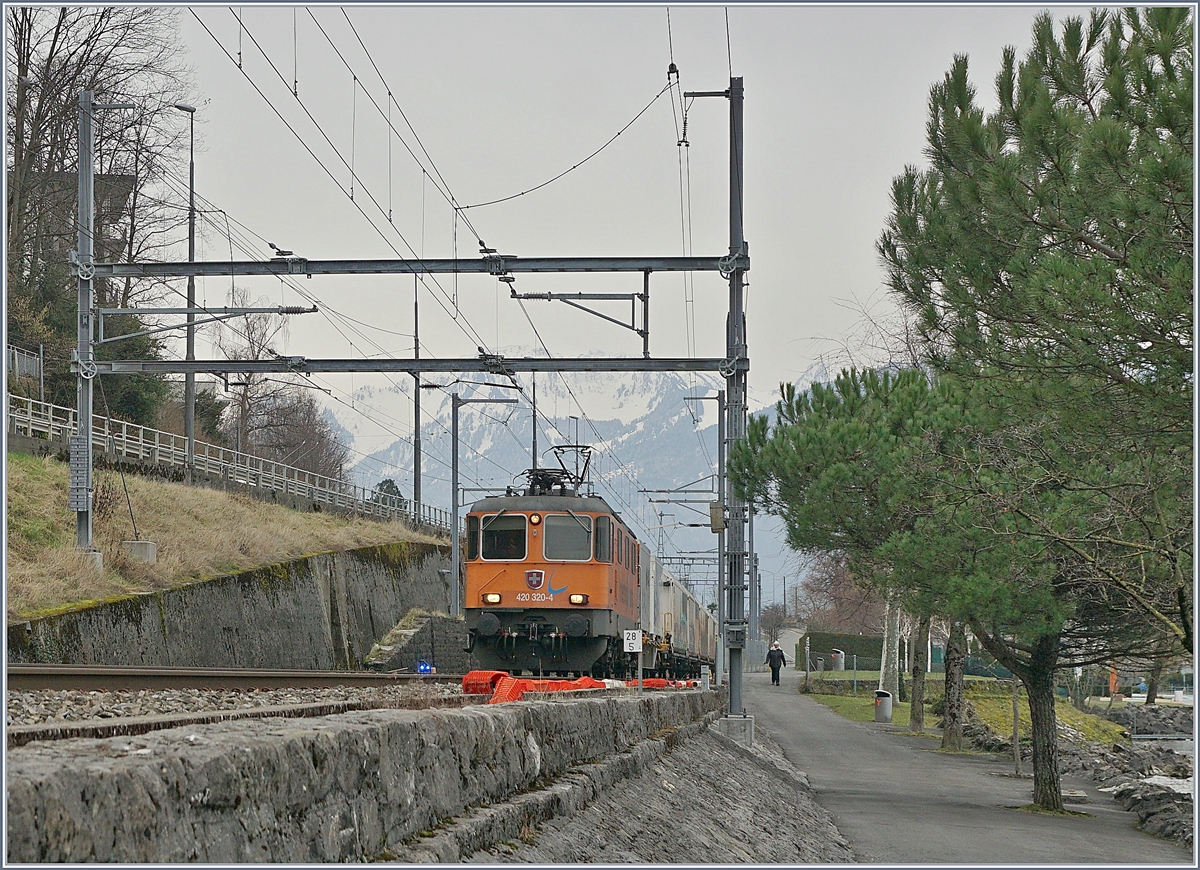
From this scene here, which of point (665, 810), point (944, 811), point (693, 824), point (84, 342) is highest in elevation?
point (84, 342)

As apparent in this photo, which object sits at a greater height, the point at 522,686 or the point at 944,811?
the point at 522,686

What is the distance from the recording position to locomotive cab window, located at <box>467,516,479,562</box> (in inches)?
865

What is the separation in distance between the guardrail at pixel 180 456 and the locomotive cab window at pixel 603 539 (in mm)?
11479

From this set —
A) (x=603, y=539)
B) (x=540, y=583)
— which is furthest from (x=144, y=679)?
(x=603, y=539)

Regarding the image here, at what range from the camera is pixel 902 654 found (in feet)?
283

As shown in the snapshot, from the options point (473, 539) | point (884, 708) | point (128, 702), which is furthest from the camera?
point (884, 708)

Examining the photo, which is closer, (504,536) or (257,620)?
(504,536)

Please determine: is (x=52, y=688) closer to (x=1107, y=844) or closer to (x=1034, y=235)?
(x=1034, y=235)

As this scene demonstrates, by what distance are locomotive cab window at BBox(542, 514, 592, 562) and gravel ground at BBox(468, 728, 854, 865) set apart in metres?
5.47

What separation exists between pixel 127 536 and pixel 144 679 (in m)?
13.2

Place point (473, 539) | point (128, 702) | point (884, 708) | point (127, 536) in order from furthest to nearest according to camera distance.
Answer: point (884, 708), point (127, 536), point (473, 539), point (128, 702)

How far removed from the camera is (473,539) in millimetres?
22047

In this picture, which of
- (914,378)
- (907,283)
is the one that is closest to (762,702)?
(914,378)

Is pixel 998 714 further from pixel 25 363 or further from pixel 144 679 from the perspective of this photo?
pixel 144 679
